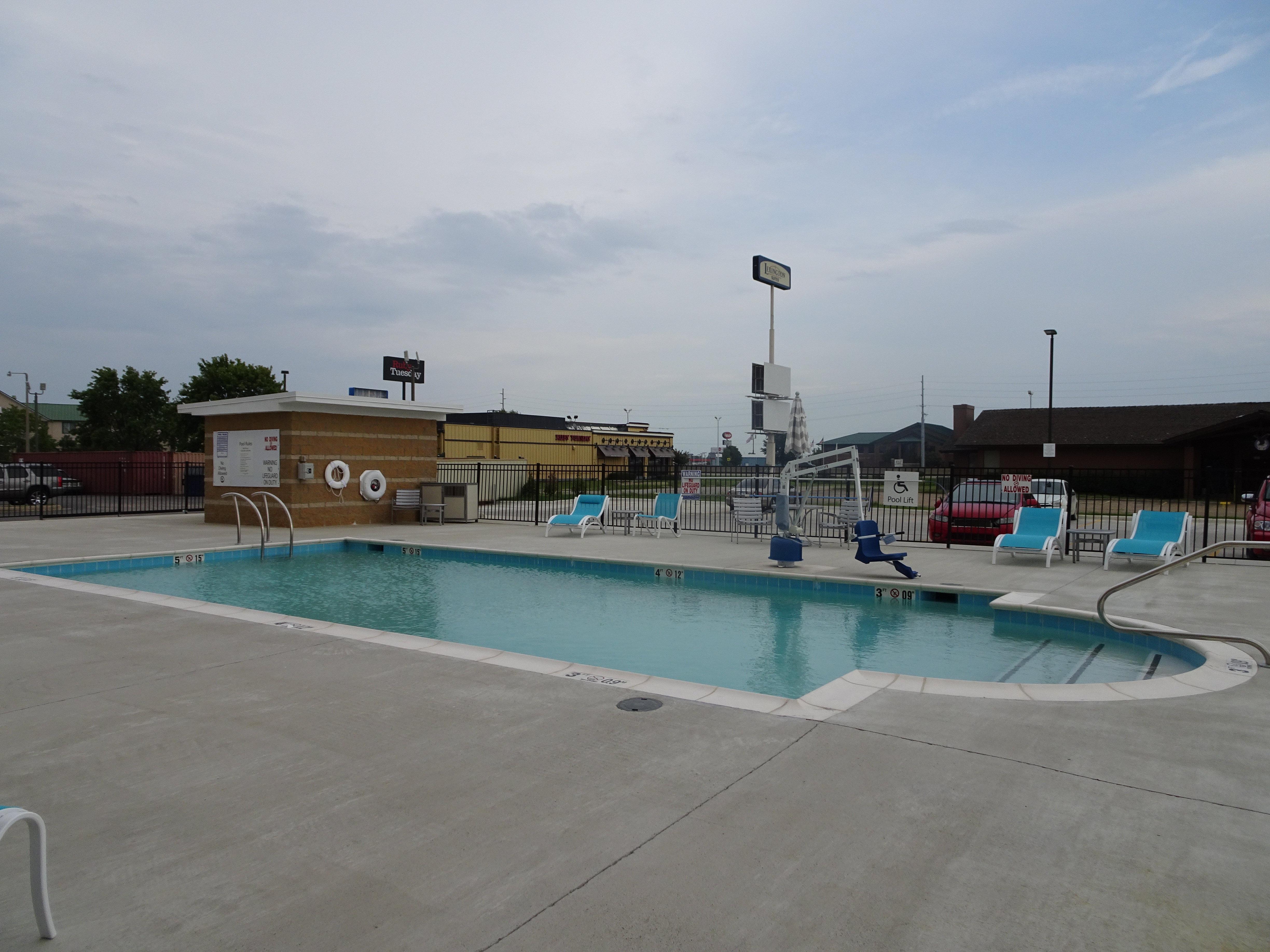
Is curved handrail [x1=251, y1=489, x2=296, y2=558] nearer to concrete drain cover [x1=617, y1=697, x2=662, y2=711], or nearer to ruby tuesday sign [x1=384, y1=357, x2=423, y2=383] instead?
concrete drain cover [x1=617, y1=697, x2=662, y2=711]

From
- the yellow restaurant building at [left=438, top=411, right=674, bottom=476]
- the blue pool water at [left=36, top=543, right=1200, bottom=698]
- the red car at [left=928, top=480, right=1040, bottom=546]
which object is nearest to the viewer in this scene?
the blue pool water at [left=36, top=543, right=1200, bottom=698]

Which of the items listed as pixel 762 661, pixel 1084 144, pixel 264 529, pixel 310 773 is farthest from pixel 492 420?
pixel 310 773

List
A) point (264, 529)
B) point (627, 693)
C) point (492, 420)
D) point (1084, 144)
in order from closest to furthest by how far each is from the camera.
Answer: point (627, 693)
point (1084, 144)
point (264, 529)
point (492, 420)

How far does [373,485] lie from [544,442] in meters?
29.2

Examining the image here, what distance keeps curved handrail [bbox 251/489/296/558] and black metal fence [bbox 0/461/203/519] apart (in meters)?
5.26

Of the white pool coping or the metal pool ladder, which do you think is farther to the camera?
the metal pool ladder

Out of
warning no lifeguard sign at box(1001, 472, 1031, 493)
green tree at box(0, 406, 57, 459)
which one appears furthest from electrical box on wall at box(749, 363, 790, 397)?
green tree at box(0, 406, 57, 459)

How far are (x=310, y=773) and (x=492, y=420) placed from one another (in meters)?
43.3

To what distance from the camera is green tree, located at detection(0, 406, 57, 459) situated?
60500 mm

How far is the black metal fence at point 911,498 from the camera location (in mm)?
14633

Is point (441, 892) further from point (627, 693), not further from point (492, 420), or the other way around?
point (492, 420)

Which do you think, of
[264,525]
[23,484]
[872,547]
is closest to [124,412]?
[23,484]

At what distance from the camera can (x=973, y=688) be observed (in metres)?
5.22

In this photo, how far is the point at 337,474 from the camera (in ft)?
59.4
